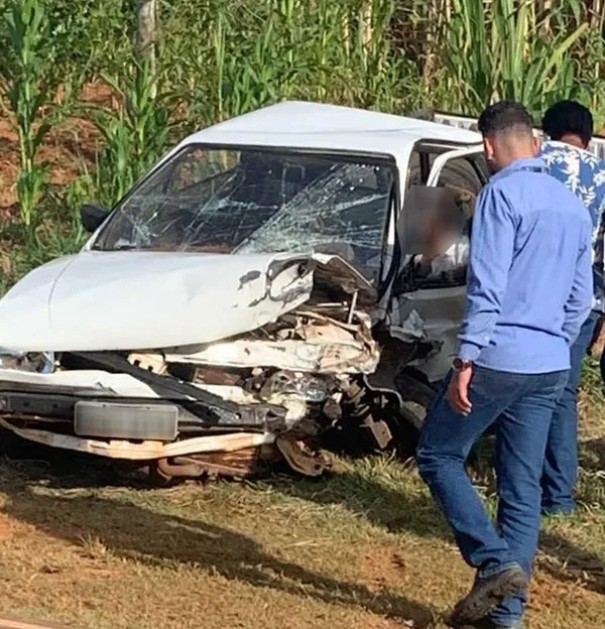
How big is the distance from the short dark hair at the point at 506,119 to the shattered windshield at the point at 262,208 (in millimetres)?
2255

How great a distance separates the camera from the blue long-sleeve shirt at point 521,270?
5121 millimetres

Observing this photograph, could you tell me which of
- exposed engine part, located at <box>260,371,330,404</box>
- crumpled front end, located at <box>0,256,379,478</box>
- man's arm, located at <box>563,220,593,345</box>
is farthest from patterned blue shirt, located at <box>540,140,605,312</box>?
exposed engine part, located at <box>260,371,330,404</box>

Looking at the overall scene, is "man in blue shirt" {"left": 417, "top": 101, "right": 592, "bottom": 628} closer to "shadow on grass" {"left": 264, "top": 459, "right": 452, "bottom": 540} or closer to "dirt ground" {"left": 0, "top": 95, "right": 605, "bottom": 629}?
"dirt ground" {"left": 0, "top": 95, "right": 605, "bottom": 629}

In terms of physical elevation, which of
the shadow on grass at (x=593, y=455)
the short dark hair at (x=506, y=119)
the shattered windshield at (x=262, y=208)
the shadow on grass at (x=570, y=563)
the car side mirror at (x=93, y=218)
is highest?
the short dark hair at (x=506, y=119)

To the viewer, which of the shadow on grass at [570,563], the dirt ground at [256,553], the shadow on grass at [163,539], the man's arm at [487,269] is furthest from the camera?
the shadow on grass at [570,563]

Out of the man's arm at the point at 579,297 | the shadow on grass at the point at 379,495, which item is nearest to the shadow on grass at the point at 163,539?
the shadow on grass at the point at 379,495

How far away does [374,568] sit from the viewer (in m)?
6.39

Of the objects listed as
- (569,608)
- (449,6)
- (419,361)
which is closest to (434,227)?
(419,361)

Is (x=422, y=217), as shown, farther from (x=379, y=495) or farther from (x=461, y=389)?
(x=461, y=389)

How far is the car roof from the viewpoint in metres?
7.93

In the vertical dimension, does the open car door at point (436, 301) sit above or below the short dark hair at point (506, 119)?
below

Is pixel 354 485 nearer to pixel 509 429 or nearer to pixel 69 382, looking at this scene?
pixel 69 382

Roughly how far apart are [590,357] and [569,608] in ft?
12.8

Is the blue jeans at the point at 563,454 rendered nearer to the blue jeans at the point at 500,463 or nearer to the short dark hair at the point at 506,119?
the blue jeans at the point at 500,463
